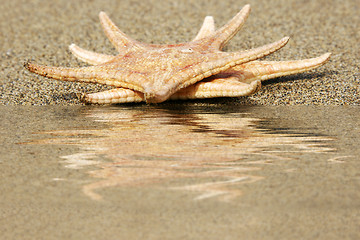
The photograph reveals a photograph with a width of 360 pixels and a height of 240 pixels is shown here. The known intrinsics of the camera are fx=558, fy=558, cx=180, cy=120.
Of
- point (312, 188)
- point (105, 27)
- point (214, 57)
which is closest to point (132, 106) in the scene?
point (214, 57)

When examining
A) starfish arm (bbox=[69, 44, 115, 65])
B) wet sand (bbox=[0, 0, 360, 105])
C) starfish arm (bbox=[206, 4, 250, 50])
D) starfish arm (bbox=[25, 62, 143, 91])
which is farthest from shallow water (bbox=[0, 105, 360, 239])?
starfish arm (bbox=[69, 44, 115, 65])

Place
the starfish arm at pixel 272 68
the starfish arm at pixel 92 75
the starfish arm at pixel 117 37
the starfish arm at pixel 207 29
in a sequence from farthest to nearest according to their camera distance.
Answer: the starfish arm at pixel 207 29
the starfish arm at pixel 117 37
the starfish arm at pixel 272 68
the starfish arm at pixel 92 75

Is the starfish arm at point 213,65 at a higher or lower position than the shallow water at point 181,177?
higher

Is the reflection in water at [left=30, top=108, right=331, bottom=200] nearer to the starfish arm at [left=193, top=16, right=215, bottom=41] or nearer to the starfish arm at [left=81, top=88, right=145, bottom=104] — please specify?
the starfish arm at [left=81, top=88, right=145, bottom=104]

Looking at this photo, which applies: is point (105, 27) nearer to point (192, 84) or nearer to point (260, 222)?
point (192, 84)

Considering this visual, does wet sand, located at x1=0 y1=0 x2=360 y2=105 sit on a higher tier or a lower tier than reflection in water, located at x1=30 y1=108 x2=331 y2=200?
higher

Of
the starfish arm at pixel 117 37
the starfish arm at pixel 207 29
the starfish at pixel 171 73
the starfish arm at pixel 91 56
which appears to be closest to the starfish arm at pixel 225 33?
the starfish at pixel 171 73

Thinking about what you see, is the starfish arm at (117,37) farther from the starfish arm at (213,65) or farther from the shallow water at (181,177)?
the shallow water at (181,177)
